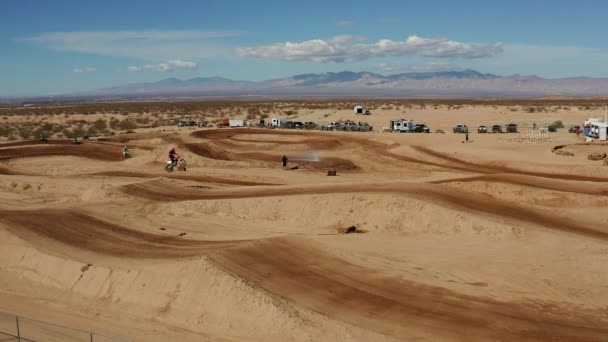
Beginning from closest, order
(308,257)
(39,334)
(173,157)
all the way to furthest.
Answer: (39,334) → (308,257) → (173,157)

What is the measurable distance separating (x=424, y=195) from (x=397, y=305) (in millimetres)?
14015

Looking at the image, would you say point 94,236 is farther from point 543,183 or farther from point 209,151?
point 209,151

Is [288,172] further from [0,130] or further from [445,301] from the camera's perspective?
[0,130]

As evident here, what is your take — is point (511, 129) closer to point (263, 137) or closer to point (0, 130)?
point (263, 137)

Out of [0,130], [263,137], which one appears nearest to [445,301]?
[263,137]

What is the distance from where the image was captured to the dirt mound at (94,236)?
24.5 metres

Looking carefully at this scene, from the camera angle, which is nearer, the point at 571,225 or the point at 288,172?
the point at 571,225

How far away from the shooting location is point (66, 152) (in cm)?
6056

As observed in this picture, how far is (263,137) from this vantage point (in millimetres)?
75312

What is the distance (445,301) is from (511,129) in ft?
220

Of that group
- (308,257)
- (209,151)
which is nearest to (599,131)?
(209,151)

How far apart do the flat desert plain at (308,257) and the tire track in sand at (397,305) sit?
8 centimetres

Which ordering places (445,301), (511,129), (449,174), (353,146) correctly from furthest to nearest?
(511,129) < (353,146) < (449,174) < (445,301)

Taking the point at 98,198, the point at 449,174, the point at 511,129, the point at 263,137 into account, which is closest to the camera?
the point at 98,198
